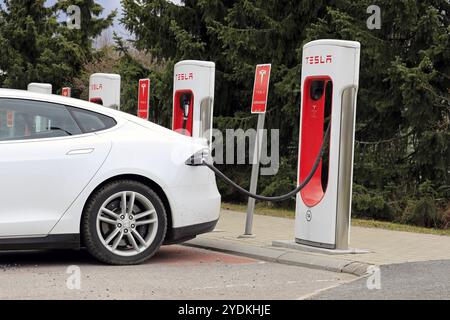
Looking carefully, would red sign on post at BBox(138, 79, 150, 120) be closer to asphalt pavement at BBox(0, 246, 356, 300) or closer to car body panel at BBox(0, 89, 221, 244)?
asphalt pavement at BBox(0, 246, 356, 300)

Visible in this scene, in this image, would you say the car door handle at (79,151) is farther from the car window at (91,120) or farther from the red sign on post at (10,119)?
the red sign on post at (10,119)

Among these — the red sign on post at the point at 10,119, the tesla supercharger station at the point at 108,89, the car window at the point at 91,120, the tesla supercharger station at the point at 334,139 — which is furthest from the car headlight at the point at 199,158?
the tesla supercharger station at the point at 108,89

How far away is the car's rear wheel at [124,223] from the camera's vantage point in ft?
24.7

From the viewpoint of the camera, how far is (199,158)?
805cm

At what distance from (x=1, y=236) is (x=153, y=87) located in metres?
10.9

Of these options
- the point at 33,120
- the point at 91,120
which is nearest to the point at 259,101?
the point at 91,120

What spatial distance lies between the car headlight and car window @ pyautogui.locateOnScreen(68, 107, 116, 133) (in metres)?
0.83

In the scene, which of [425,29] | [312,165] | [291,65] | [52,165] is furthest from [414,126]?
A: [52,165]

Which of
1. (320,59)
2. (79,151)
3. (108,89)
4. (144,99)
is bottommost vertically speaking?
(79,151)

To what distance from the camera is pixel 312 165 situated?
9039 millimetres

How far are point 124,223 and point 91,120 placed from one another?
3.52 feet

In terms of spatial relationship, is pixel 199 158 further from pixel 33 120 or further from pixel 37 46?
pixel 37 46

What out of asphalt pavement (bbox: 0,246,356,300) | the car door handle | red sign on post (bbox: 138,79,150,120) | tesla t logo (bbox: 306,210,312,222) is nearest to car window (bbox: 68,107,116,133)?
the car door handle
